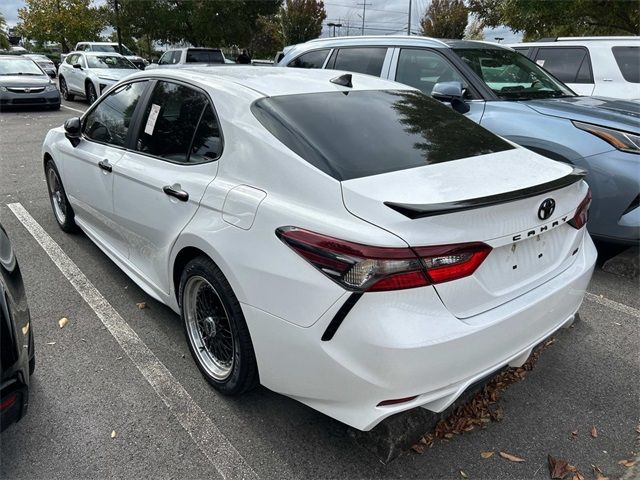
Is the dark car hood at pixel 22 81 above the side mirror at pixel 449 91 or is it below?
below

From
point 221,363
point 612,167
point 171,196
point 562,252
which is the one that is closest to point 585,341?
point 562,252

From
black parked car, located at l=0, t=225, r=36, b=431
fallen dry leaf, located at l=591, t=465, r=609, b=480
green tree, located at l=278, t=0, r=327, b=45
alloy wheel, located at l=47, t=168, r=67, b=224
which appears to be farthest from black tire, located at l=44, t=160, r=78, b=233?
green tree, located at l=278, t=0, r=327, b=45

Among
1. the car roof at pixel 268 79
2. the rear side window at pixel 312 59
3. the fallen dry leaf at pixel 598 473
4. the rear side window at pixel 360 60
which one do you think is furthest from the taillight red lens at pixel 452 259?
the rear side window at pixel 312 59

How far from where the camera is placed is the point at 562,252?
2471mm

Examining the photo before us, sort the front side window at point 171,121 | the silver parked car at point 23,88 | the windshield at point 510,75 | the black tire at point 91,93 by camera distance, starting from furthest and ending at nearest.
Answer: the black tire at point 91,93 < the silver parked car at point 23,88 < the windshield at point 510,75 < the front side window at point 171,121

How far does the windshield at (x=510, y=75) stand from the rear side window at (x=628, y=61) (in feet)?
8.85

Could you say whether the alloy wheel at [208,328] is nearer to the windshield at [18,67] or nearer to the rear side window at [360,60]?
the rear side window at [360,60]

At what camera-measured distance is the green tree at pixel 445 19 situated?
173 ft

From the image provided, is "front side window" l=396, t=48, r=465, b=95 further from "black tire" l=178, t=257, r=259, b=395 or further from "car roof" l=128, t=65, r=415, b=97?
"black tire" l=178, t=257, r=259, b=395

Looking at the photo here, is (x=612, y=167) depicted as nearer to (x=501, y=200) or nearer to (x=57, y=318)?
(x=501, y=200)

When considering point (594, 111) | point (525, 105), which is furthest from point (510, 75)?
point (594, 111)

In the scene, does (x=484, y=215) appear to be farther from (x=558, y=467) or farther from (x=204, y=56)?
(x=204, y=56)

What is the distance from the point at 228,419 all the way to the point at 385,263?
1.26m

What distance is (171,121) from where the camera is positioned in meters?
3.10
